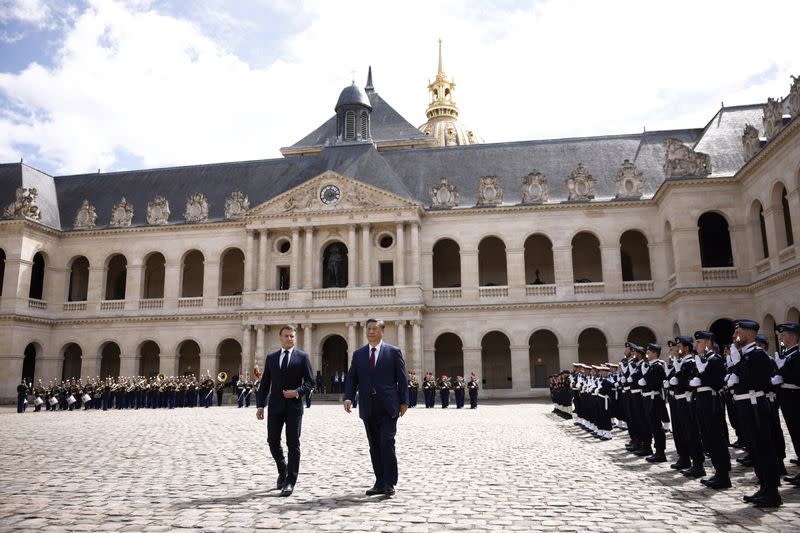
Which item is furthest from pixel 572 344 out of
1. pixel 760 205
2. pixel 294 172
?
pixel 294 172

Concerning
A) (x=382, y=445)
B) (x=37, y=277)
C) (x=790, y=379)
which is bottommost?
(x=382, y=445)

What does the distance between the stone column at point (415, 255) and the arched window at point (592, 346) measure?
11652mm

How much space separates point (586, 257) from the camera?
142 feet

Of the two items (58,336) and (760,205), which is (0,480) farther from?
(58,336)

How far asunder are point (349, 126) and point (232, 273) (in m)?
13.9

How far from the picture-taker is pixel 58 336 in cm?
4431

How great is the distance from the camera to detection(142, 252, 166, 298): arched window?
157ft

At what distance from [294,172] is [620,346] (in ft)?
82.8

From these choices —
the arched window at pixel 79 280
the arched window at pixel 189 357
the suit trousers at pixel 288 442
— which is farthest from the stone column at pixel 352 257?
the suit trousers at pixel 288 442

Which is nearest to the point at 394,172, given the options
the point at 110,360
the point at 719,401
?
the point at 110,360

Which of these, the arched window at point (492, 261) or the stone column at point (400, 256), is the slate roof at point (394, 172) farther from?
the arched window at point (492, 261)

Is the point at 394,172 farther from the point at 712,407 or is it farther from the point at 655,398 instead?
the point at 712,407

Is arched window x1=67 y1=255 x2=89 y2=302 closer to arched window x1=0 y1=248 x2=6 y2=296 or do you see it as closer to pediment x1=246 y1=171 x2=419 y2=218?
arched window x1=0 y1=248 x2=6 y2=296

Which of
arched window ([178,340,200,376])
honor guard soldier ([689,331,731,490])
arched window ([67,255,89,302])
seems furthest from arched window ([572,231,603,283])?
arched window ([67,255,89,302])
